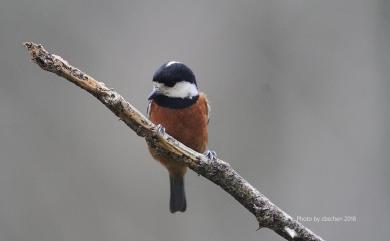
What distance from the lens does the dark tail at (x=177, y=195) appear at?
267cm

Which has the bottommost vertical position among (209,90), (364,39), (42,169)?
(42,169)

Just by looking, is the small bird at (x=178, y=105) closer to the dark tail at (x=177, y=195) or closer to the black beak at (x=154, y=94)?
the black beak at (x=154, y=94)

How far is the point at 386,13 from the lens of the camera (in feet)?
10.8

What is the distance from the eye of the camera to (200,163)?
65.6 inches

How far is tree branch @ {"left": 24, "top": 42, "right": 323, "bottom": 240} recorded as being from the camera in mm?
1576

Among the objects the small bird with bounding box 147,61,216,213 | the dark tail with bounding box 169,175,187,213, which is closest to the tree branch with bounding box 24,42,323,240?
the small bird with bounding box 147,61,216,213

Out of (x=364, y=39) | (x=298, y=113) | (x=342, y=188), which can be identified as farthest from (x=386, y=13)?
(x=342, y=188)

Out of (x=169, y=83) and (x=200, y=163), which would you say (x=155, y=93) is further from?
(x=200, y=163)

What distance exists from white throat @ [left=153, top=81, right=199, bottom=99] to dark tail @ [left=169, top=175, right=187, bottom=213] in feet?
1.93

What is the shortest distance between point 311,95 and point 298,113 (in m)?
0.15

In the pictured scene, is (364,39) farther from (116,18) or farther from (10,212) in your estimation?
(10,212)

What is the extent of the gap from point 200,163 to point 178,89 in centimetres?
63

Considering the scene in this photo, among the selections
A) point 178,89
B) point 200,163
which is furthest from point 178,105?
point 200,163

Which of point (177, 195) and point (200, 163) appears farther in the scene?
point (177, 195)
